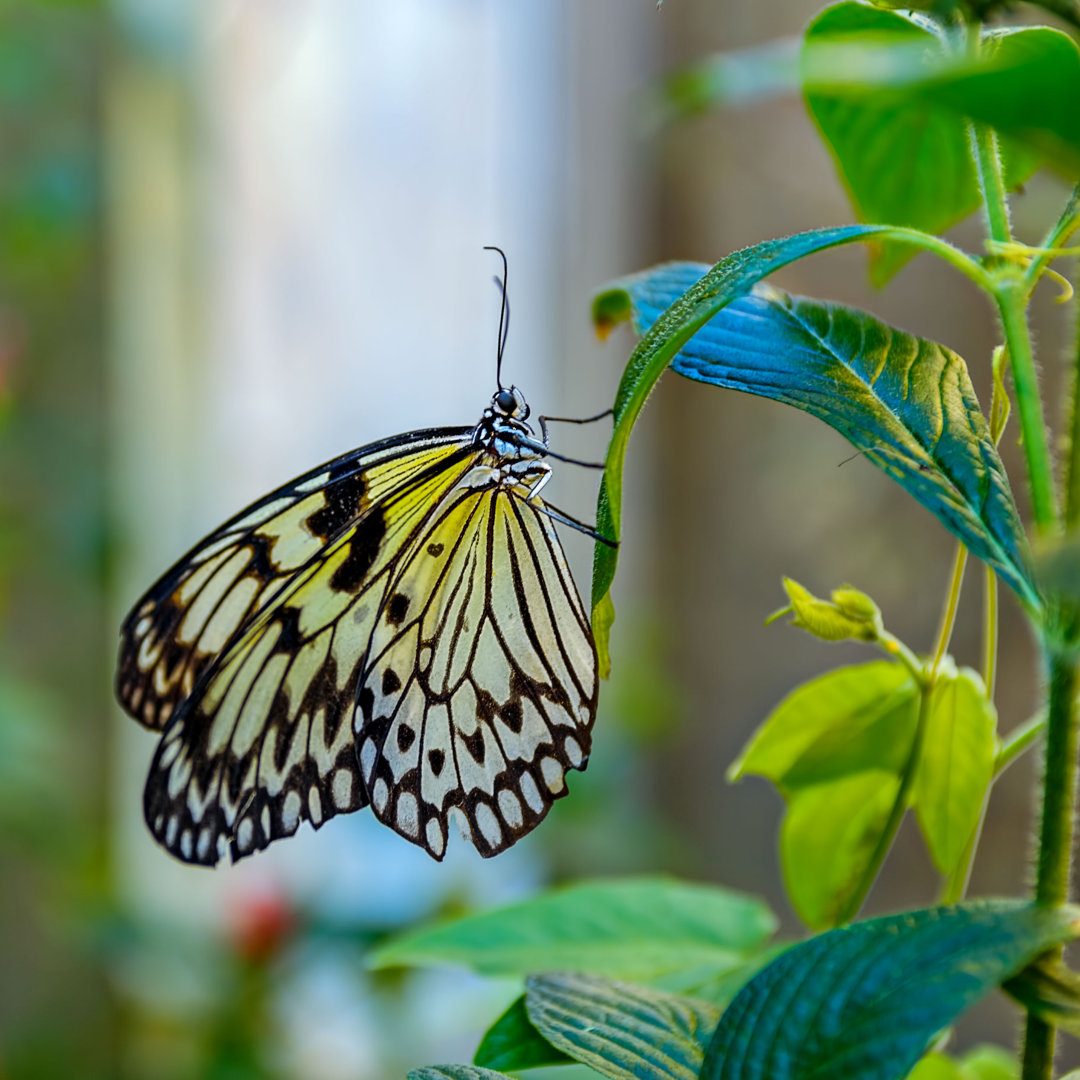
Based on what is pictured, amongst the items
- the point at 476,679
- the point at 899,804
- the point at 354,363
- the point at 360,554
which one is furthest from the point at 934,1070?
the point at 354,363

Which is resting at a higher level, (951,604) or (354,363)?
(354,363)

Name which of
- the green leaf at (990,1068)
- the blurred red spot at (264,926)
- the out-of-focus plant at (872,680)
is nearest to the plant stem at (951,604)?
the out-of-focus plant at (872,680)

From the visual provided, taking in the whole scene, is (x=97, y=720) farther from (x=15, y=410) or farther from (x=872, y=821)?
(x=872, y=821)

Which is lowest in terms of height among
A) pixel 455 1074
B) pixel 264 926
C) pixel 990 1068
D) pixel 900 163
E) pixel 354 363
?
pixel 264 926

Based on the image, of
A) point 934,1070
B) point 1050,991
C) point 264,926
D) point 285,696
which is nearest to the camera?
point 1050,991

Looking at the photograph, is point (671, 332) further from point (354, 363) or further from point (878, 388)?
point (354, 363)

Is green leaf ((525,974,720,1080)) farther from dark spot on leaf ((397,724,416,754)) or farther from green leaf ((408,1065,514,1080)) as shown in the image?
dark spot on leaf ((397,724,416,754))

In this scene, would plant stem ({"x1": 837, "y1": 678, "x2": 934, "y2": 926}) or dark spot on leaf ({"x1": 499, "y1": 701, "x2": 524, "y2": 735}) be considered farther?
dark spot on leaf ({"x1": 499, "y1": 701, "x2": 524, "y2": 735})

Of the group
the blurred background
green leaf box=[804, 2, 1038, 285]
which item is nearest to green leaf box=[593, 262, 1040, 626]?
green leaf box=[804, 2, 1038, 285]
